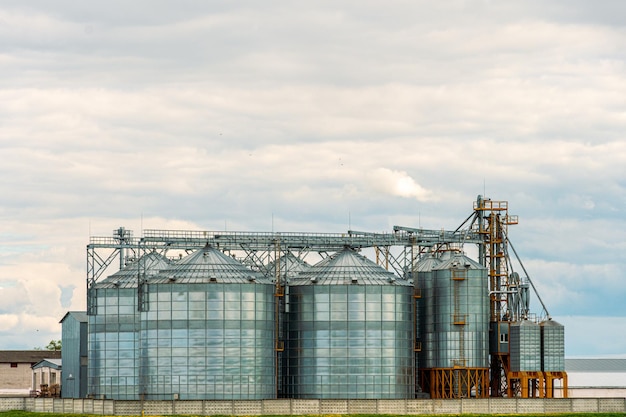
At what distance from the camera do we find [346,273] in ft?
468

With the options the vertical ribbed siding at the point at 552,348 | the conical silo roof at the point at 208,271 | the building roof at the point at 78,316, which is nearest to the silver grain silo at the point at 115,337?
the conical silo roof at the point at 208,271

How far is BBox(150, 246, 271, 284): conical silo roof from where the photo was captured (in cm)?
13750

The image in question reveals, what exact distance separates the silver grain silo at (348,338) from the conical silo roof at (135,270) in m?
18.5

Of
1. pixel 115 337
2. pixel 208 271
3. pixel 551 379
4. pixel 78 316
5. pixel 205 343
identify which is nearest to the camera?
pixel 205 343

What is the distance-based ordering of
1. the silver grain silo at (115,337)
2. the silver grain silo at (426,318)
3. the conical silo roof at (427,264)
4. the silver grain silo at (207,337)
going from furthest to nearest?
the conical silo roof at (427,264) < the silver grain silo at (426,318) < the silver grain silo at (115,337) < the silver grain silo at (207,337)

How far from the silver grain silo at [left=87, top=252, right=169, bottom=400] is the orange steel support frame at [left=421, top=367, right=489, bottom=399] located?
34.6m

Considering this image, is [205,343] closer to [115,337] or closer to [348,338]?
[115,337]

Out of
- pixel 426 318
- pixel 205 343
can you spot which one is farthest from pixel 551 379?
pixel 205 343

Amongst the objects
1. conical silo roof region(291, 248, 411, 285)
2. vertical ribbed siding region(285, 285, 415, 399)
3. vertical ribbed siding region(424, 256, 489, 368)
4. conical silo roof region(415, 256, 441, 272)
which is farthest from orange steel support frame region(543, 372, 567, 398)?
conical silo roof region(291, 248, 411, 285)

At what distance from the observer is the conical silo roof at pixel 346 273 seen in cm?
14162

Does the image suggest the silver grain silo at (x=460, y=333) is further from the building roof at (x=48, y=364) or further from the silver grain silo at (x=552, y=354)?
the building roof at (x=48, y=364)

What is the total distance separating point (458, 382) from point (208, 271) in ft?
106

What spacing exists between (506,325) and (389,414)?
30.5 m

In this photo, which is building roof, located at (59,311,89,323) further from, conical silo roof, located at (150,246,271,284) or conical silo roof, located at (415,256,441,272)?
conical silo roof, located at (415,256,441,272)
